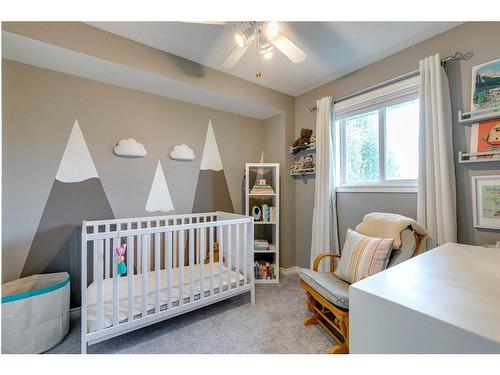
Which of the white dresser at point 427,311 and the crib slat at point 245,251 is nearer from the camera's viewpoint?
the white dresser at point 427,311

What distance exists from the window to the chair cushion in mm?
1065

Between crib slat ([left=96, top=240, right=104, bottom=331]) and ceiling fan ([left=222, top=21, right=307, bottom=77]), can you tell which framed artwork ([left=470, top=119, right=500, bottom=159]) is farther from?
crib slat ([left=96, top=240, right=104, bottom=331])

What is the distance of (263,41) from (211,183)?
1.65 m

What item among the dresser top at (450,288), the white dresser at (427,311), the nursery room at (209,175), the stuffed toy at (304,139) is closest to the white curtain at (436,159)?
the nursery room at (209,175)

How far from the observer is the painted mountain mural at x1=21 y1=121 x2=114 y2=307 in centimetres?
185

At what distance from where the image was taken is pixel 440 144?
1.64 m

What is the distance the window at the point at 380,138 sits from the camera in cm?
201

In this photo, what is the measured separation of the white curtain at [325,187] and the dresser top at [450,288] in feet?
4.19

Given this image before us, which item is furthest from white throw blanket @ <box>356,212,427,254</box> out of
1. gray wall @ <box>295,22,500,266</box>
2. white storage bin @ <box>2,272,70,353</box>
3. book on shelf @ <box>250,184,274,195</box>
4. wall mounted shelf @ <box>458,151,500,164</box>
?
white storage bin @ <box>2,272,70,353</box>

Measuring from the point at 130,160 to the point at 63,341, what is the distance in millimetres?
1567

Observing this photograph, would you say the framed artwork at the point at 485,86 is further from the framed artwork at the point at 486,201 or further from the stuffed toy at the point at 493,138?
the framed artwork at the point at 486,201

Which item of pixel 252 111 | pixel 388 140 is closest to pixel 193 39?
pixel 252 111

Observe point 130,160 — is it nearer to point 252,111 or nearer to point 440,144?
point 252,111

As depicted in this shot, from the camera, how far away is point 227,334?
169 cm
